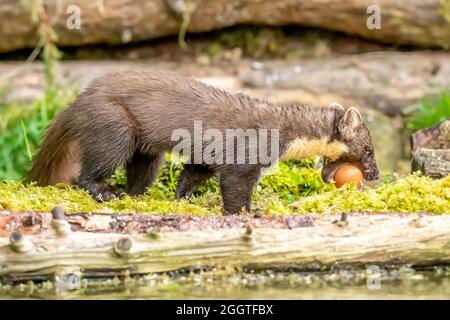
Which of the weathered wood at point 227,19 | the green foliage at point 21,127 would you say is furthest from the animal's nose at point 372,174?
the weathered wood at point 227,19

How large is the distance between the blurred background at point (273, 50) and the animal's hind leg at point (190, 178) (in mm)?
3821

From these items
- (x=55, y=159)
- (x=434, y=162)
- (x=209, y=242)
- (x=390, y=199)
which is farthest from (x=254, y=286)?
(x=55, y=159)

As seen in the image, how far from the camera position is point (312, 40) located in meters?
14.0

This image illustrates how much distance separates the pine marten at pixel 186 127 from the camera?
880 centimetres

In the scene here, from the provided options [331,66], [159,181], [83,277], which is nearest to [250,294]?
[83,277]

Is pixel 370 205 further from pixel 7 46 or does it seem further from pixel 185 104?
pixel 7 46

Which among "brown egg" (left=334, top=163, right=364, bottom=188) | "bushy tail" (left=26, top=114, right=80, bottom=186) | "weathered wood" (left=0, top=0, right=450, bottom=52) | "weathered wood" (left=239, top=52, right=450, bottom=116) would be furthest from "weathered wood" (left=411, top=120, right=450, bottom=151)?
"weathered wood" (left=0, top=0, right=450, bottom=52)

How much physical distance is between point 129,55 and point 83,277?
7.22 meters

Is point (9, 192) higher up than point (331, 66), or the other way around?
point (331, 66)

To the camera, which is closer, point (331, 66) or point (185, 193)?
point (185, 193)

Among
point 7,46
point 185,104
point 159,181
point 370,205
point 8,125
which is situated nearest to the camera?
point 370,205

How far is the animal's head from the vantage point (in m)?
9.13

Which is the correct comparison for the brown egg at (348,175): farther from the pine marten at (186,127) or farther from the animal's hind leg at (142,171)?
the animal's hind leg at (142,171)

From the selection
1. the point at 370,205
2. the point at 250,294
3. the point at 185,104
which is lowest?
the point at 250,294
